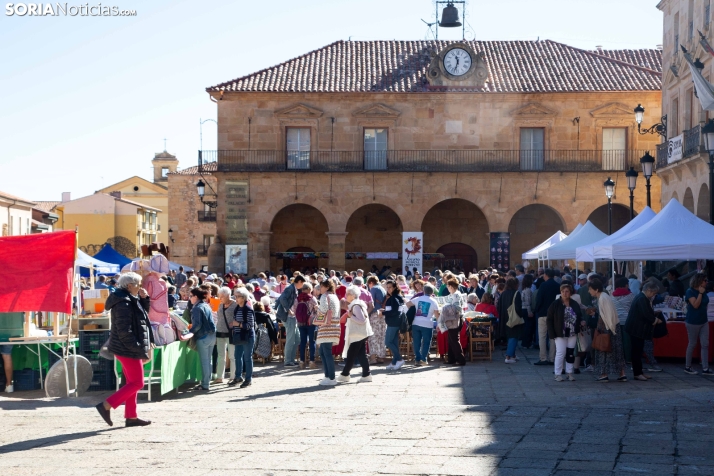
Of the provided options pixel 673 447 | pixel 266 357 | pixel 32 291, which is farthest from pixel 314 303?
pixel 673 447

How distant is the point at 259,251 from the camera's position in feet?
121

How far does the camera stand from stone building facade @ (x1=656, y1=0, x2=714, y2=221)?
2556 cm

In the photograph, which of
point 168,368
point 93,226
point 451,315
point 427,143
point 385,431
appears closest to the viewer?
point 385,431

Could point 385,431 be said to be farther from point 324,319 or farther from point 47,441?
point 324,319

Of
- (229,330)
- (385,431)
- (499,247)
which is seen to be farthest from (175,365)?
(499,247)

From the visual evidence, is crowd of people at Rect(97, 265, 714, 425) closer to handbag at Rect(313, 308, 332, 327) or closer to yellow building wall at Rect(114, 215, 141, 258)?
handbag at Rect(313, 308, 332, 327)

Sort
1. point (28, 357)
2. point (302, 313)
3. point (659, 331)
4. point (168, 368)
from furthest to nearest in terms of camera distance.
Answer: point (302, 313)
point (659, 331)
point (28, 357)
point (168, 368)

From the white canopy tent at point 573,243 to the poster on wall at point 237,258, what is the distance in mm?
15249

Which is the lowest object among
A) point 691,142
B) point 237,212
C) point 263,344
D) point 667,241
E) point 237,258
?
point 263,344

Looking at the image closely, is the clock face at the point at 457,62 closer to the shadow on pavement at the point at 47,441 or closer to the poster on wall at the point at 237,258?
A: the poster on wall at the point at 237,258

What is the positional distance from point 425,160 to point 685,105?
11.6 metres

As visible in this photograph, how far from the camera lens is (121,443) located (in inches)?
347

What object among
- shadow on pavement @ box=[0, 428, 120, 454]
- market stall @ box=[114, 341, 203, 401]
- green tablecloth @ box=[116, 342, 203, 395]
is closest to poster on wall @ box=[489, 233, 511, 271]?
green tablecloth @ box=[116, 342, 203, 395]

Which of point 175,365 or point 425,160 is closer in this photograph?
point 175,365
